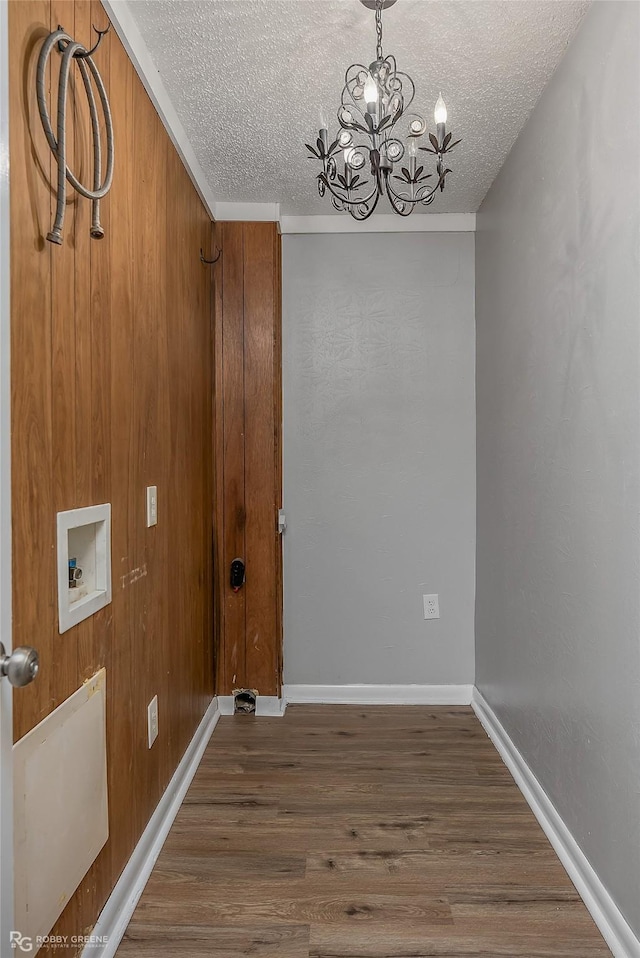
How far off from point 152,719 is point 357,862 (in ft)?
2.53

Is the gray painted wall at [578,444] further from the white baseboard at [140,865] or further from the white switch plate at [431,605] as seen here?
the white baseboard at [140,865]

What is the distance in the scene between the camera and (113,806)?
164cm

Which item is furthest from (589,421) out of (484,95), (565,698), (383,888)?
(383,888)

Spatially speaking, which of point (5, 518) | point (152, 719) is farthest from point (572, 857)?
point (5, 518)

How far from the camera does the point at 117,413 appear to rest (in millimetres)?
1673

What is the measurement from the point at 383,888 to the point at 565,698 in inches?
30.4

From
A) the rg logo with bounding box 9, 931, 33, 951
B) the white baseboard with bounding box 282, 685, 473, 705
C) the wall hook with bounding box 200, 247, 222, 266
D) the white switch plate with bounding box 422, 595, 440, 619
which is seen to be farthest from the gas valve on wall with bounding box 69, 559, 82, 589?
the white switch plate with bounding box 422, 595, 440, 619

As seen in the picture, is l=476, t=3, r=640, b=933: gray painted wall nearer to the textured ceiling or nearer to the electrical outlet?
the textured ceiling

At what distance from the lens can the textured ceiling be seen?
5.65 ft

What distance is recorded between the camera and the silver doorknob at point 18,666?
100 centimetres

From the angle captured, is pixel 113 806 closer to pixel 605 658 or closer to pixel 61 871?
pixel 61 871

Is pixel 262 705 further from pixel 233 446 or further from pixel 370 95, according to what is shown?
pixel 370 95

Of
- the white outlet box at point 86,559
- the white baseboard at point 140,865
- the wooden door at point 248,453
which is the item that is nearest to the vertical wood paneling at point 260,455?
the wooden door at point 248,453

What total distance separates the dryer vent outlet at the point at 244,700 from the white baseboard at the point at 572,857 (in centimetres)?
114
